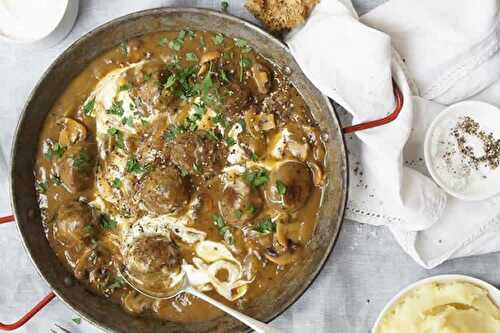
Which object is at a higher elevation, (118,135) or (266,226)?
(118,135)

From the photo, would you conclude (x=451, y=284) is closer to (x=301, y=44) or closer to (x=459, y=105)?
(x=459, y=105)

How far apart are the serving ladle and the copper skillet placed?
19 centimetres

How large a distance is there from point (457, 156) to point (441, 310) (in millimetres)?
1064

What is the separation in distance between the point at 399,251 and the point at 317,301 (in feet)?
2.28

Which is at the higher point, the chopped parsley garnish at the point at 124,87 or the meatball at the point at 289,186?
the chopped parsley garnish at the point at 124,87

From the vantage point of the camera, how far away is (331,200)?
430 cm

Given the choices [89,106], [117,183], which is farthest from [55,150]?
[117,183]

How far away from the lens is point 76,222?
4227 millimetres

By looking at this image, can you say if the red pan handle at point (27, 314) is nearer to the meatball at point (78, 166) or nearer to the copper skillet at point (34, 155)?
the copper skillet at point (34, 155)

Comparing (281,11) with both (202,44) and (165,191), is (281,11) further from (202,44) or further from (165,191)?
(165,191)

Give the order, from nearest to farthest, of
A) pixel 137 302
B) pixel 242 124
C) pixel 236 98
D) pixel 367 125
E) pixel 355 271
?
pixel 367 125 < pixel 236 98 < pixel 242 124 < pixel 137 302 < pixel 355 271

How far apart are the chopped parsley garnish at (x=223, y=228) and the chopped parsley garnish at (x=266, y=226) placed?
18 centimetres

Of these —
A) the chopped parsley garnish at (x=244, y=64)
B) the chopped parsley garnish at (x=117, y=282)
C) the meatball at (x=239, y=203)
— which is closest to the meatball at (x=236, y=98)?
the chopped parsley garnish at (x=244, y=64)

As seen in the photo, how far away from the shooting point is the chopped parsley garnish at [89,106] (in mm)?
4383
